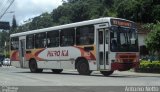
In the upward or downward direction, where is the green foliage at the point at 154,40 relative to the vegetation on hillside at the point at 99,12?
downward

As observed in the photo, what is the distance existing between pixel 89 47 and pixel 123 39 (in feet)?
7.70

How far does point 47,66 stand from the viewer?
31.5m

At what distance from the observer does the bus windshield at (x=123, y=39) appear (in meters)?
25.2

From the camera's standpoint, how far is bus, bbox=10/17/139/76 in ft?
83.2

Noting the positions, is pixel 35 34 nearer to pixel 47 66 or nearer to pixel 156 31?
pixel 47 66

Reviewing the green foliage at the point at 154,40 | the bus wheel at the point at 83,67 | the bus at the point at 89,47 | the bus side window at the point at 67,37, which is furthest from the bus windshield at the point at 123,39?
the green foliage at the point at 154,40

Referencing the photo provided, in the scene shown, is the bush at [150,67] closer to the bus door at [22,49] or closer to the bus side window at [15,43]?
the bus door at [22,49]

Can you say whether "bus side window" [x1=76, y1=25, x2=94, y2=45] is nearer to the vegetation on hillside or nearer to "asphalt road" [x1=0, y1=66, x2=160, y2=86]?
"asphalt road" [x1=0, y1=66, x2=160, y2=86]

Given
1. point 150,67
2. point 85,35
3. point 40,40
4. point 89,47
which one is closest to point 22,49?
point 40,40

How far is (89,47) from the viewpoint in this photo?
26781mm

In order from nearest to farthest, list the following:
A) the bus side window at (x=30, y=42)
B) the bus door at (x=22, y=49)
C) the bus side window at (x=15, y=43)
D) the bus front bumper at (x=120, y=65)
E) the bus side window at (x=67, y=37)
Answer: the bus front bumper at (x=120, y=65), the bus side window at (x=67, y=37), the bus side window at (x=30, y=42), the bus door at (x=22, y=49), the bus side window at (x=15, y=43)

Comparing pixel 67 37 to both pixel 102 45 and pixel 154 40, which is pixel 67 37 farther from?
pixel 154 40

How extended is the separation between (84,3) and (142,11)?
1447 inches

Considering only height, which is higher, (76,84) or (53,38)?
(53,38)
